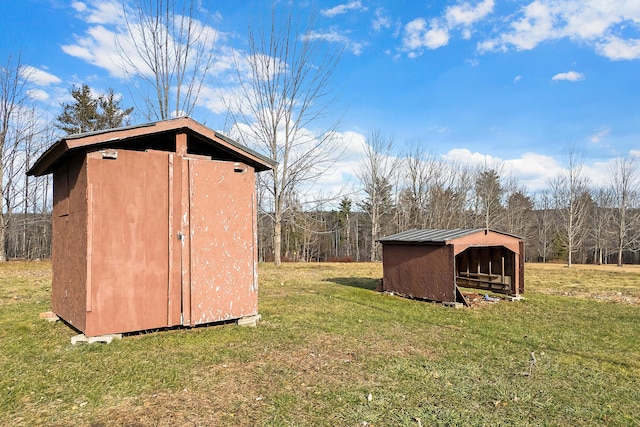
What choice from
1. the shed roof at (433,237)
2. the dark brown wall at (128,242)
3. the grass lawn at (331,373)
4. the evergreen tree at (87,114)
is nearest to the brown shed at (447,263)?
the shed roof at (433,237)

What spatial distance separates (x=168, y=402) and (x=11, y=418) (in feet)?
4.16

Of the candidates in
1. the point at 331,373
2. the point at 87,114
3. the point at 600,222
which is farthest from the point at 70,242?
the point at 600,222

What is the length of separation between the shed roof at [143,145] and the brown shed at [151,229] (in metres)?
0.02

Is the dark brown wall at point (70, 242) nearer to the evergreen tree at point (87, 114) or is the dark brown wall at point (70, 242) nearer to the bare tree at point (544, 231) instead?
the evergreen tree at point (87, 114)

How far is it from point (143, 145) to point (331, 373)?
4.99 m

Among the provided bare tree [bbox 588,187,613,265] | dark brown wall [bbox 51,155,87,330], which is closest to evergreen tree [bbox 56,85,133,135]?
dark brown wall [bbox 51,155,87,330]

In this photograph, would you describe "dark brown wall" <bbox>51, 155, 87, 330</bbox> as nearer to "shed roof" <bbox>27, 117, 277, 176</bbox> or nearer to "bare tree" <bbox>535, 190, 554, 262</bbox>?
"shed roof" <bbox>27, 117, 277, 176</bbox>

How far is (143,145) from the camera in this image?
6617 millimetres

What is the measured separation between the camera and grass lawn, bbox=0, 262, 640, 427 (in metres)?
3.37

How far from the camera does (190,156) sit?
19.9ft

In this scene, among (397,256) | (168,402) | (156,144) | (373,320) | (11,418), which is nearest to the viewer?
(11,418)

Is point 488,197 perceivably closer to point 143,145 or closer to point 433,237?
point 433,237

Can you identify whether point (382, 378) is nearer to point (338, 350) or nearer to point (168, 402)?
point (338, 350)

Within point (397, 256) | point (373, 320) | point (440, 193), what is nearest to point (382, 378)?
point (373, 320)
